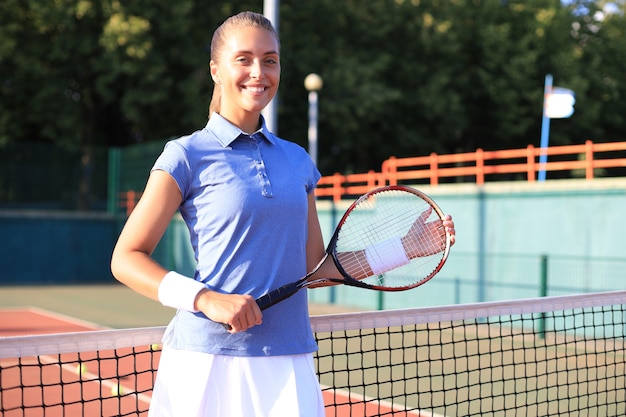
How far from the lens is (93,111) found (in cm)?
2617

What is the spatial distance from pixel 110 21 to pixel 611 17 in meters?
20.0

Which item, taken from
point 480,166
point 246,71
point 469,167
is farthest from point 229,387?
point 469,167

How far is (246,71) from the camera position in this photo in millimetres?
2127

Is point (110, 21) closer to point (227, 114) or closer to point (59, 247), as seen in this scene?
point (59, 247)

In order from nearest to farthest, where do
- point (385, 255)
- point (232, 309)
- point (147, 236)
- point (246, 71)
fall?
point (232, 309), point (147, 236), point (246, 71), point (385, 255)

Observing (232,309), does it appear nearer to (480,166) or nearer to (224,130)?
(224,130)

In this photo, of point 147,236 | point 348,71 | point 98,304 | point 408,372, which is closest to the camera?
point 147,236

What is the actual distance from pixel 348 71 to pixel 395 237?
76.3 ft

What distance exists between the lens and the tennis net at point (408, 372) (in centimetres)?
323

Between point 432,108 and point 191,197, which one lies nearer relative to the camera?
point 191,197

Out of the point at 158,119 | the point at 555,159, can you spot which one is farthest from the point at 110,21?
the point at 555,159

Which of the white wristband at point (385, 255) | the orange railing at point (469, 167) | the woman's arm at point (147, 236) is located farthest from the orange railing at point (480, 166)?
the woman's arm at point (147, 236)

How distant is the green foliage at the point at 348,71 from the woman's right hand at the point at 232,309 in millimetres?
21466

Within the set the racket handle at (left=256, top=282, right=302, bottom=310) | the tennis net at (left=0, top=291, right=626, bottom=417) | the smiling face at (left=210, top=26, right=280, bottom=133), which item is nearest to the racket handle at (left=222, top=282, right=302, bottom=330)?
the racket handle at (left=256, top=282, right=302, bottom=310)
